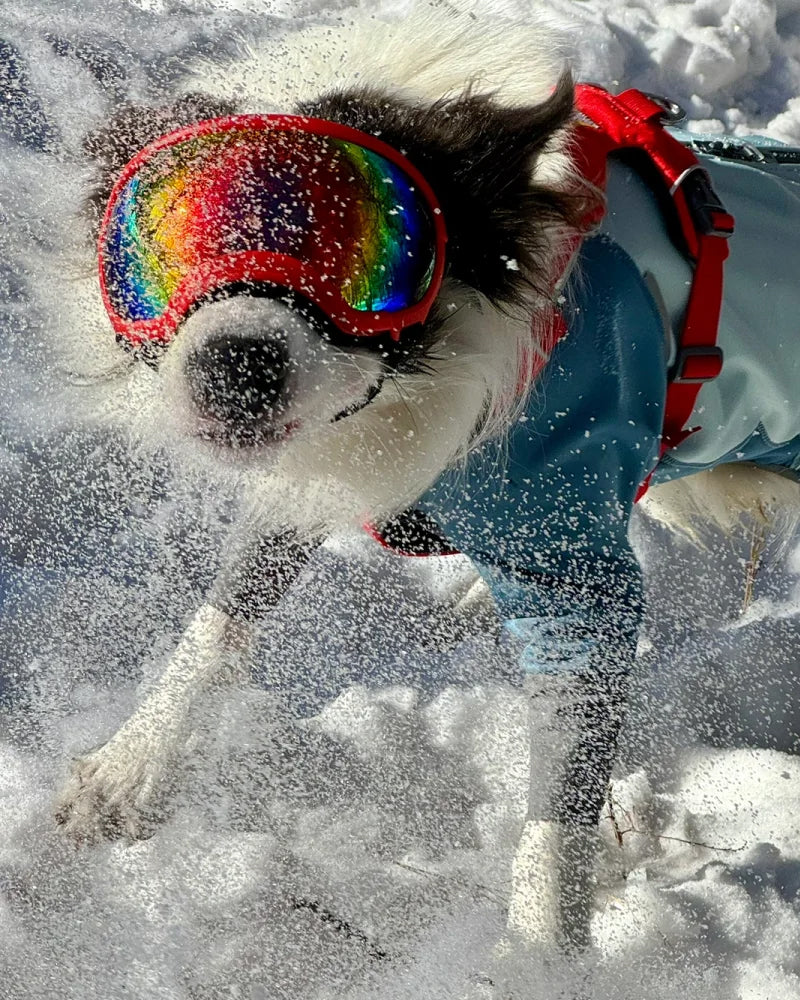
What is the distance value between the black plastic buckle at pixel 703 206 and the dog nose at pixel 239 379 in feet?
1.63

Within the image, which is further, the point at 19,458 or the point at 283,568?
the point at 19,458

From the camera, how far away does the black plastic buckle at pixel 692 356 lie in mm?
1076

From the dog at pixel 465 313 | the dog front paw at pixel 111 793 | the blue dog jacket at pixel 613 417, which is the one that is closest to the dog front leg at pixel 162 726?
the dog front paw at pixel 111 793

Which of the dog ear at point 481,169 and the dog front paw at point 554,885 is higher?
the dog ear at point 481,169

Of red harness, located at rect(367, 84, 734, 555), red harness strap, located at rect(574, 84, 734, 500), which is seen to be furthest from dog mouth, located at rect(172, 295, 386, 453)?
red harness strap, located at rect(574, 84, 734, 500)

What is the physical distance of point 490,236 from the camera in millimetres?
874

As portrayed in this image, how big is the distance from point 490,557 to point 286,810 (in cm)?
73

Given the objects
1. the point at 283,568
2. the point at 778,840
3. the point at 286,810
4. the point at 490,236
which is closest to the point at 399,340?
the point at 490,236

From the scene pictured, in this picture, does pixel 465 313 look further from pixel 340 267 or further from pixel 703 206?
pixel 703 206

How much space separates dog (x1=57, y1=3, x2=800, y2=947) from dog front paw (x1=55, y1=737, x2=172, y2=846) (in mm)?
502

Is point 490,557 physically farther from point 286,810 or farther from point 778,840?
point 778,840

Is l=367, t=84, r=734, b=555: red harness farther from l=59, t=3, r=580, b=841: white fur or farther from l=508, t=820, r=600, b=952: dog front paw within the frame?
l=508, t=820, r=600, b=952: dog front paw

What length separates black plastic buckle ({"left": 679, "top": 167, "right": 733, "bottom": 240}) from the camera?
1.04m

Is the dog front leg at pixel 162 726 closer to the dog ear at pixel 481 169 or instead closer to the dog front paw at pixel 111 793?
the dog front paw at pixel 111 793
